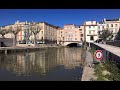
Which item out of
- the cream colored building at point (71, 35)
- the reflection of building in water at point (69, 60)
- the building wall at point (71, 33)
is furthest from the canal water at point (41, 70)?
the cream colored building at point (71, 35)

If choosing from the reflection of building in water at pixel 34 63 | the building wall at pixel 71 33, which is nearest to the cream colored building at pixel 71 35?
the building wall at pixel 71 33

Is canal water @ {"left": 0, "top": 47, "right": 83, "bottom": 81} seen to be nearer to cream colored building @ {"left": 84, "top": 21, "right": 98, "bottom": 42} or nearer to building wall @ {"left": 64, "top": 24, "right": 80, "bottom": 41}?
building wall @ {"left": 64, "top": 24, "right": 80, "bottom": 41}

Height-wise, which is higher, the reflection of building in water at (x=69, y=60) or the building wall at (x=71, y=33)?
the building wall at (x=71, y=33)

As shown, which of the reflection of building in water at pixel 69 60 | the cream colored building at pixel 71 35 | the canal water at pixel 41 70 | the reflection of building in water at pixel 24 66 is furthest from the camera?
the cream colored building at pixel 71 35

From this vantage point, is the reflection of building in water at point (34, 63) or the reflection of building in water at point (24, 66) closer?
the reflection of building in water at point (24, 66)

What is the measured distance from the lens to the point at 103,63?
13492mm

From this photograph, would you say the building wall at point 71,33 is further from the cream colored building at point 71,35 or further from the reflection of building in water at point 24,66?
the reflection of building in water at point 24,66

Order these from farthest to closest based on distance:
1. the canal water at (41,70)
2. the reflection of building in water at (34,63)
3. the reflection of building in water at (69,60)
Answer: the reflection of building in water at (69,60) → the reflection of building in water at (34,63) → the canal water at (41,70)

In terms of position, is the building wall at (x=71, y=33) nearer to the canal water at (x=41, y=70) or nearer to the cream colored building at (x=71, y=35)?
the cream colored building at (x=71, y=35)

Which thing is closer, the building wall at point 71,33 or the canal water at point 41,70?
the canal water at point 41,70
